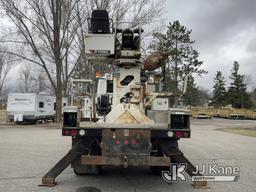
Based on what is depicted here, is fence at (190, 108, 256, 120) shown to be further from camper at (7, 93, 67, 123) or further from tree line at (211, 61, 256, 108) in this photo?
camper at (7, 93, 67, 123)

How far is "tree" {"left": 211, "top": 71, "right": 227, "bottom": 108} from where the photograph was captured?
83.4m

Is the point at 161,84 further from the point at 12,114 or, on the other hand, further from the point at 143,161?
the point at 12,114

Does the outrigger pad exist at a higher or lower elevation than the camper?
lower

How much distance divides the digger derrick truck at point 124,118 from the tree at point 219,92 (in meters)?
76.9

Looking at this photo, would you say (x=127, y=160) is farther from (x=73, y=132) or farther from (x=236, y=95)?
(x=236, y=95)

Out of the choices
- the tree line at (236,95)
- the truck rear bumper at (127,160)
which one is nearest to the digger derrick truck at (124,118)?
the truck rear bumper at (127,160)

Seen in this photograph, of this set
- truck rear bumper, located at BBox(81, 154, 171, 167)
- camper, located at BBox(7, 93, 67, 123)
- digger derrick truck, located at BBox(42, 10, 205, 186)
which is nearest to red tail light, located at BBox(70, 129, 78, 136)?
digger derrick truck, located at BBox(42, 10, 205, 186)

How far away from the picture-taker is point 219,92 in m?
85.8

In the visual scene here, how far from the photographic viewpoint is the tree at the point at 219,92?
8344cm

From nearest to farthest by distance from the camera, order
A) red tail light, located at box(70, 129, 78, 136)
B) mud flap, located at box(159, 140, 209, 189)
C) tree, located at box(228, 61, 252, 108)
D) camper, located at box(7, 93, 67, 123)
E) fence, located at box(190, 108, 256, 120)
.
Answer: red tail light, located at box(70, 129, 78, 136) → mud flap, located at box(159, 140, 209, 189) → camper, located at box(7, 93, 67, 123) → fence, located at box(190, 108, 256, 120) → tree, located at box(228, 61, 252, 108)

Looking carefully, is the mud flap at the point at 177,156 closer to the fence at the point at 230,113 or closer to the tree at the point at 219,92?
the fence at the point at 230,113

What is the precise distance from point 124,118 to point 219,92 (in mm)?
81915

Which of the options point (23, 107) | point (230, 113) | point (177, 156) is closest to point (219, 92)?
point (230, 113)

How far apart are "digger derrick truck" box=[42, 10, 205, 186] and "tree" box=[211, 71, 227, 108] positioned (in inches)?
3026
